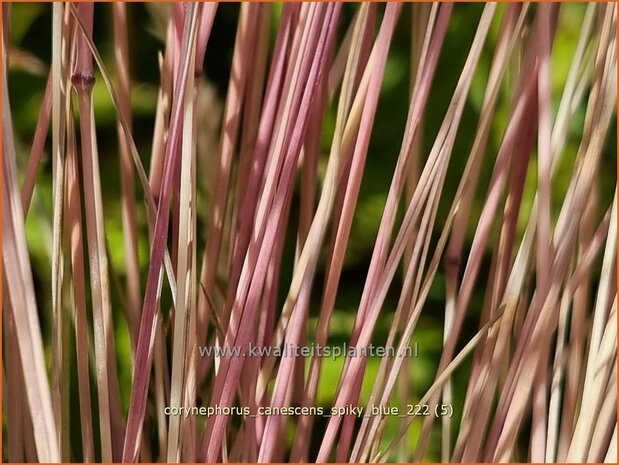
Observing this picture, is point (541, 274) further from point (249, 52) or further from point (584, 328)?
point (249, 52)

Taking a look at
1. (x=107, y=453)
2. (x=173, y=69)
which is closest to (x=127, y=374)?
(x=107, y=453)

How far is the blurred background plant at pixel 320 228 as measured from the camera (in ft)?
0.93

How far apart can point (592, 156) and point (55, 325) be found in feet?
0.82

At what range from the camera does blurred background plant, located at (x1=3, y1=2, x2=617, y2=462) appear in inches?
11.1

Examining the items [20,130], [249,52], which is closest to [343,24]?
[249,52]

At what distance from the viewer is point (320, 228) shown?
28cm

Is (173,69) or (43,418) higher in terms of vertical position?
(173,69)

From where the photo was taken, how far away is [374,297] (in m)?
0.29

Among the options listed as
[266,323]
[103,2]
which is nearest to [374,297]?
[266,323]

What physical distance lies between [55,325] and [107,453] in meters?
0.06

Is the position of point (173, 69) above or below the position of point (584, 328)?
above

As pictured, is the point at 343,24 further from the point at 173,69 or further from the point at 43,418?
the point at 43,418

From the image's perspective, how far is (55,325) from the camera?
0.95 ft

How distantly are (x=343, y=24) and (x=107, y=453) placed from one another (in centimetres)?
24
